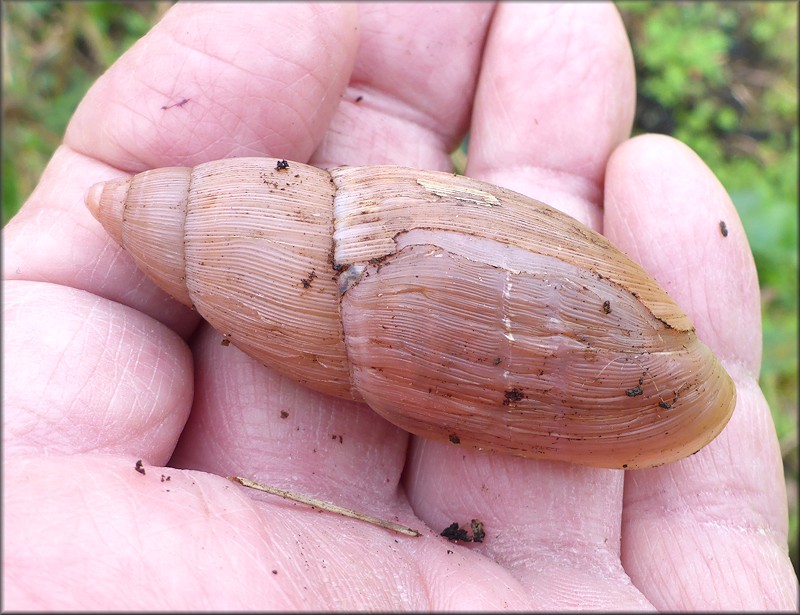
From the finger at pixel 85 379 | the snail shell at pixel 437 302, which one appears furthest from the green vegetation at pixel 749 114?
the finger at pixel 85 379

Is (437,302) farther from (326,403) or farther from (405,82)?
(405,82)

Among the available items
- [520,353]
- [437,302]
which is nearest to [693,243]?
[520,353]

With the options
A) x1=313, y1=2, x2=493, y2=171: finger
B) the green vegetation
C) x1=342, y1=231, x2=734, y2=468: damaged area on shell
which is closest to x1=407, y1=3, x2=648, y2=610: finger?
x1=313, y1=2, x2=493, y2=171: finger

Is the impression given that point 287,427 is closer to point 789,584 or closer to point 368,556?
point 368,556

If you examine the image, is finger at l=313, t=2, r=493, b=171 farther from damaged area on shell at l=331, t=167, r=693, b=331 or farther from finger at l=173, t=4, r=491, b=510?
damaged area on shell at l=331, t=167, r=693, b=331

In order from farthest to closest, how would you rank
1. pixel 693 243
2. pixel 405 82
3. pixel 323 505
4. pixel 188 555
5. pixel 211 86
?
pixel 405 82
pixel 693 243
pixel 211 86
pixel 323 505
pixel 188 555

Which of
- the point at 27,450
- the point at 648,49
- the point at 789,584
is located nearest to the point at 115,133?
the point at 27,450

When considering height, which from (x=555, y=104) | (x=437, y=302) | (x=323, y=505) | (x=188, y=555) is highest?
(x=555, y=104)
